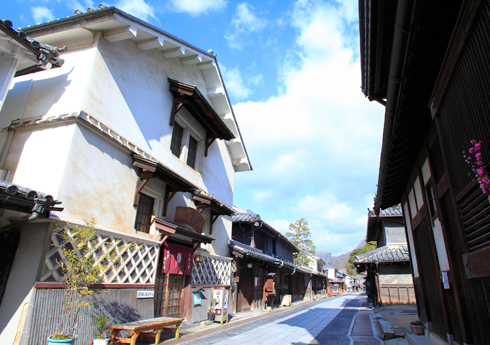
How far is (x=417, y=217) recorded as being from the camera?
888cm

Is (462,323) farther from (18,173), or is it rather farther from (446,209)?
(18,173)

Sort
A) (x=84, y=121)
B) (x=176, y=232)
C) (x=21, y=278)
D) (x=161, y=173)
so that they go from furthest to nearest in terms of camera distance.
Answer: (x=176, y=232) → (x=161, y=173) → (x=84, y=121) → (x=21, y=278)

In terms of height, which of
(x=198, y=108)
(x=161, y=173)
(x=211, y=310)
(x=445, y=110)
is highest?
(x=198, y=108)

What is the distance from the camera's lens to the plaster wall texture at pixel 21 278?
225 inches

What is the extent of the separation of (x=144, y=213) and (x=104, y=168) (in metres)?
2.37

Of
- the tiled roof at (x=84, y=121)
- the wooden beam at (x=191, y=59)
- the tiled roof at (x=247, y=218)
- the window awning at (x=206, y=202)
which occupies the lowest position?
the window awning at (x=206, y=202)

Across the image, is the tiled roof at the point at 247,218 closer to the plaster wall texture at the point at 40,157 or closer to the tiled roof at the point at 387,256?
the tiled roof at the point at 387,256

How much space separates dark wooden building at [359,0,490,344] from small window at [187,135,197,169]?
28.3ft

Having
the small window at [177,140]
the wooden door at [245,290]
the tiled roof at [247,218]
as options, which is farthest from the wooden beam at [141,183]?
the tiled roof at [247,218]

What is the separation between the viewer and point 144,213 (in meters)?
9.75

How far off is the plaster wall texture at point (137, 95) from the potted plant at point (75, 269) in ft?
11.2

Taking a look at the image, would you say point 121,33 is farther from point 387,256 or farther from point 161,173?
point 387,256

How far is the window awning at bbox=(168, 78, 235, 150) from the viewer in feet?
38.7

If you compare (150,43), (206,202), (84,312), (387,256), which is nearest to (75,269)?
(84,312)
